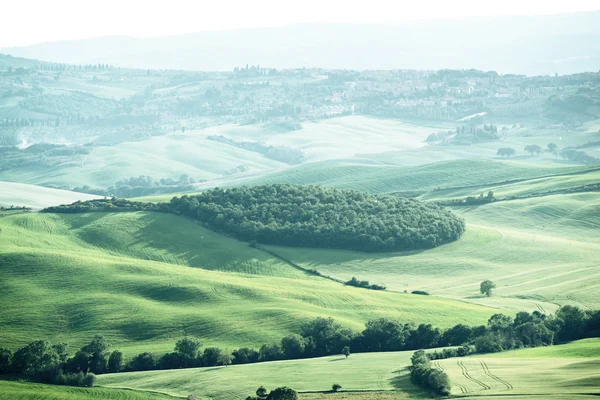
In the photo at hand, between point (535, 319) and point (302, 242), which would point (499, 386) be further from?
point (302, 242)

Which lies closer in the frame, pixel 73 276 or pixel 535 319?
pixel 535 319

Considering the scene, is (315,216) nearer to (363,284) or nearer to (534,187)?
(363,284)

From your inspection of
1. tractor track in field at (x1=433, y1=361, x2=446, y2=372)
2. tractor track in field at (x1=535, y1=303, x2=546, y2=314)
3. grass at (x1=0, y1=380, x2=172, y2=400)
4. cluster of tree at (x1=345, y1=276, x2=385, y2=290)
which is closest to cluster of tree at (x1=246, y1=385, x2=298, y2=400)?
grass at (x1=0, y1=380, x2=172, y2=400)

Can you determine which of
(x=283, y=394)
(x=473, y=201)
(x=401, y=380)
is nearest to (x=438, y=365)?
(x=401, y=380)

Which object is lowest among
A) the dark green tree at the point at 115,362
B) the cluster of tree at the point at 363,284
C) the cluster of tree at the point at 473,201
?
the dark green tree at the point at 115,362

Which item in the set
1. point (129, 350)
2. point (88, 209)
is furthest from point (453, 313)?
point (88, 209)

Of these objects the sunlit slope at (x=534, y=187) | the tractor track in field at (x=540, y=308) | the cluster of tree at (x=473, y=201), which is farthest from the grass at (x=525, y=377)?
the sunlit slope at (x=534, y=187)

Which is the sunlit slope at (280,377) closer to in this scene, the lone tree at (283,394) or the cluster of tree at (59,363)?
the cluster of tree at (59,363)
